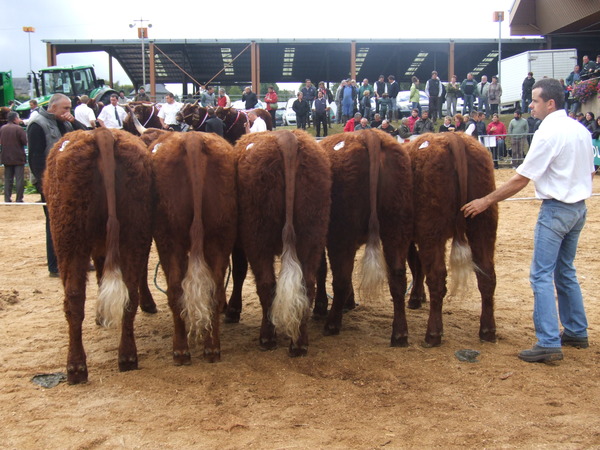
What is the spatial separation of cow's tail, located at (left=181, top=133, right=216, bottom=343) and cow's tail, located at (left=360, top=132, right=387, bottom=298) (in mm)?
1346

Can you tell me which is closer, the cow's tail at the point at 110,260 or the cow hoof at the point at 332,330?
Answer: the cow's tail at the point at 110,260

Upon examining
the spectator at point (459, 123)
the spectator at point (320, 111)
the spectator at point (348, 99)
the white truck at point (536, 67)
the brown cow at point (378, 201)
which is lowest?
the brown cow at point (378, 201)

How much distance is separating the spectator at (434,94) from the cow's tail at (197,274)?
18.9m

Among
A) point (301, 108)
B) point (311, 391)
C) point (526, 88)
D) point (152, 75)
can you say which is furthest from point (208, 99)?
point (311, 391)

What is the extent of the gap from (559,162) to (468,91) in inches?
768

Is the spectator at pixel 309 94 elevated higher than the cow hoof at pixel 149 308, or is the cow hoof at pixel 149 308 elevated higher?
the spectator at pixel 309 94

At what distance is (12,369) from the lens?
4840 millimetres

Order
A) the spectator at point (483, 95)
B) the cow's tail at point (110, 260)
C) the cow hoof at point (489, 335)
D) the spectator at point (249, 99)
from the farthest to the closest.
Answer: the spectator at point (483, 95) < the spectator at point (249, 99) < the cow hoof at point (489, 335) < the cow's tail at point (110, 260)

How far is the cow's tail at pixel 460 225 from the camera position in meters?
5.27

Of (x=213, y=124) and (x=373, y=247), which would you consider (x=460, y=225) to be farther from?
(x=213, y=124)

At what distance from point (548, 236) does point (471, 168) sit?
0.92 meters

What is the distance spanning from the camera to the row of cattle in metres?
4.55

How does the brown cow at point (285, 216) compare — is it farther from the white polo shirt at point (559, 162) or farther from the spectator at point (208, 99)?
the spectator at point (208, 99)

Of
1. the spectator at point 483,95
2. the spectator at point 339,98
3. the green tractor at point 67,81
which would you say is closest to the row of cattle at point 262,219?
the spectator at point 339,98
